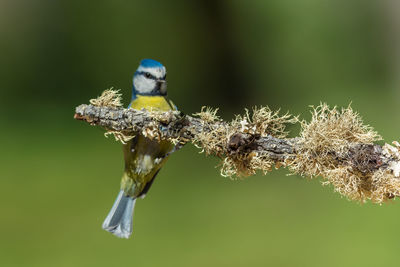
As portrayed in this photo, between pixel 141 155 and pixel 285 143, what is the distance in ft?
1.83

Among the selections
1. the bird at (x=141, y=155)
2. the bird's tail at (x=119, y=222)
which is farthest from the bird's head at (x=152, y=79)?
the bird's tail at (x=119, y=222)

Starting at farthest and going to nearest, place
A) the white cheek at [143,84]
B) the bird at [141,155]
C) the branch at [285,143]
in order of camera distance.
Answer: the white cheek at [143,84], the bird at [141,155], the branch at [285,143]

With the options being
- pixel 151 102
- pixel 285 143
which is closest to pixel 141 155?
pixel 151 102

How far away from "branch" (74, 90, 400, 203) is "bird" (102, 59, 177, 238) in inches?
13.7

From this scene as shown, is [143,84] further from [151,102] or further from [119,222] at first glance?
[119,222]

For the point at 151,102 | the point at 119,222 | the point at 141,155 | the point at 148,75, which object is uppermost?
the point at 148,75

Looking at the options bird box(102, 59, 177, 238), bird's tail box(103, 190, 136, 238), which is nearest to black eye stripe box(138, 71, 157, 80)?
bird box(102, 59, 177, 238)

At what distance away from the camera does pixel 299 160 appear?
1.06 m

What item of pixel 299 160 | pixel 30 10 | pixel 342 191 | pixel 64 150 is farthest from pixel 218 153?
pixel 30 10

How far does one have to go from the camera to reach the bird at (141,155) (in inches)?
57.9

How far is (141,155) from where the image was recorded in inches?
58.4

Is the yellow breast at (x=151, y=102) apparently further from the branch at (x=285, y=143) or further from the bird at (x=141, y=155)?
the branch at (x=285, y=143)

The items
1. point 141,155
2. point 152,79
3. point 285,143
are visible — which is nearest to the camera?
point 285,143

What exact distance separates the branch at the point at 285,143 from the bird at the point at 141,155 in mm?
348
